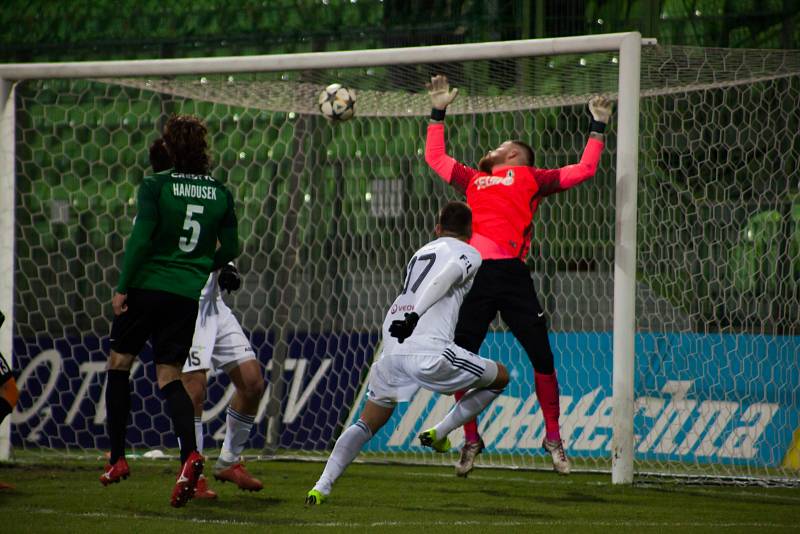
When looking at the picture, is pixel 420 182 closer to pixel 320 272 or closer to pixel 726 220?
pixel 320 272

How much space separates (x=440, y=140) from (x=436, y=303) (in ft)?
5.83

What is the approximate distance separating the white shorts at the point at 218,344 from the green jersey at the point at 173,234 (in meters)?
0.84

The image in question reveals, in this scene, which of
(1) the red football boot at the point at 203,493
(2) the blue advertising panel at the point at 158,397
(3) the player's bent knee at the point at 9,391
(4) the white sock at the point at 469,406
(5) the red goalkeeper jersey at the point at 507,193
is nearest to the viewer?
(1) the red football boot at the point at 203,493

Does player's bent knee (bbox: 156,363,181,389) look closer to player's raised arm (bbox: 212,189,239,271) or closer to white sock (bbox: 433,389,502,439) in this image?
player's raised arm (bbox: 212,189,239,271)

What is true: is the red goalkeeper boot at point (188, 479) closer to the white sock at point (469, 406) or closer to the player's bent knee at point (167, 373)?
the player's bent knee at point (167, 373)

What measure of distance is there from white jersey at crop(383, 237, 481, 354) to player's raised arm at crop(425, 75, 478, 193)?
1.51 m

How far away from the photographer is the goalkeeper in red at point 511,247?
6.63 m

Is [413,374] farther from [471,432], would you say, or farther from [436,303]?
[471,432]

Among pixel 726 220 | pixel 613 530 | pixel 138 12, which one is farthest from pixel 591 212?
pixel 138 12

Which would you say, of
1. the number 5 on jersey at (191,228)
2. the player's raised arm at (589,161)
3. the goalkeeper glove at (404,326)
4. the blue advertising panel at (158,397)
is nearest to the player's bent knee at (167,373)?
the number 5 on jersey at (191,228)

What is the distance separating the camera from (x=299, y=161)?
30.9 ft

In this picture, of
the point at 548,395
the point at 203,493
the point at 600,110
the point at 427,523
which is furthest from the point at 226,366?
the point at 600,110

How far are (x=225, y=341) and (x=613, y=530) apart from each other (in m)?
2.41

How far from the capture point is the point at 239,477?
5828 mm
